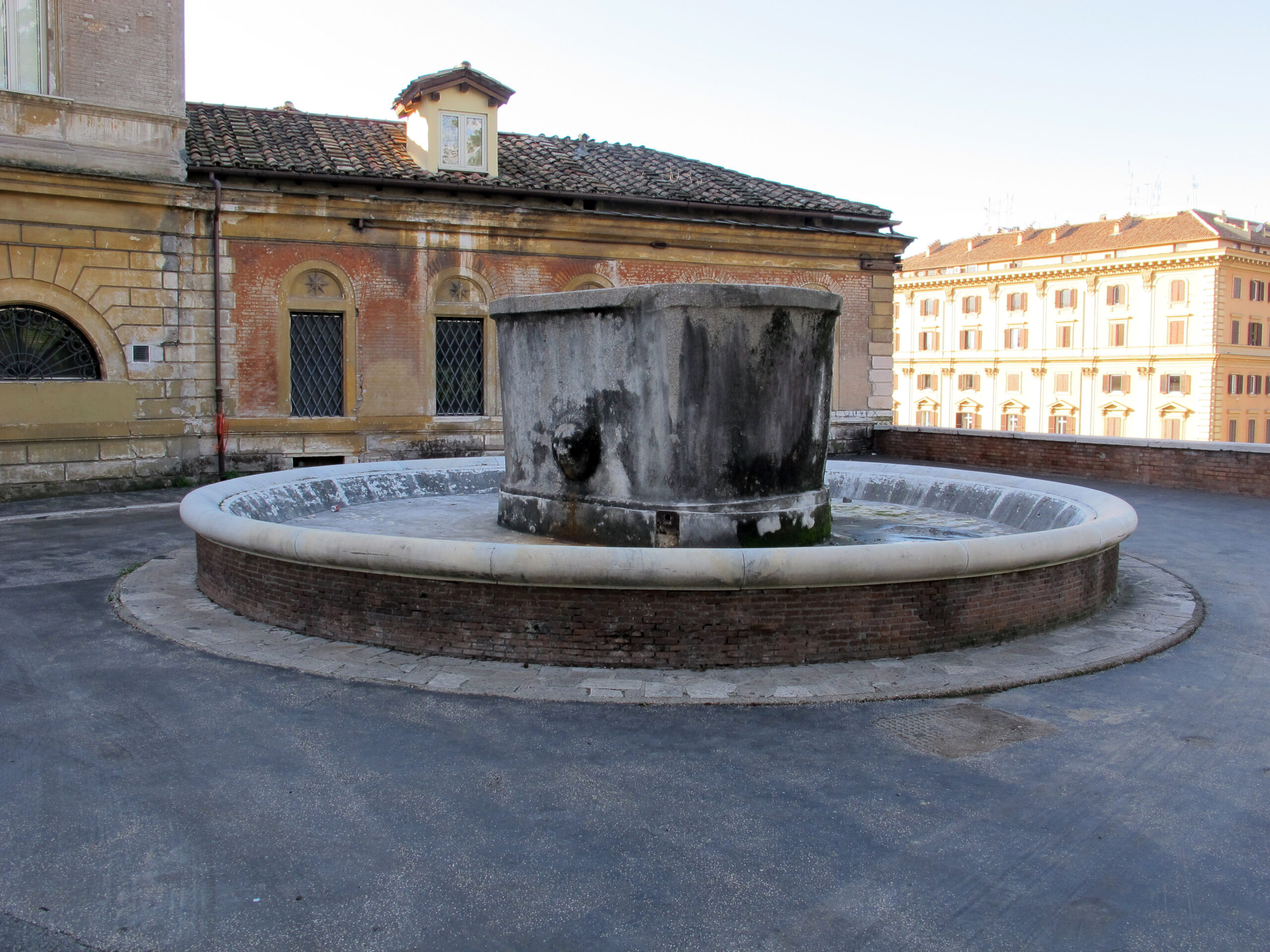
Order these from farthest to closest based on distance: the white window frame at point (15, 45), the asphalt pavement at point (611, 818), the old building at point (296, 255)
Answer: the old building at point (296, 255) < the white window frame at point (15, 45) < the asphalt pavement at point (611, 818)

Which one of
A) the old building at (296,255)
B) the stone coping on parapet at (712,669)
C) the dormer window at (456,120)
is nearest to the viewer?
the stone coping on parapet at (712,669)

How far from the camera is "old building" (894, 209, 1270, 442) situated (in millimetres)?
50406

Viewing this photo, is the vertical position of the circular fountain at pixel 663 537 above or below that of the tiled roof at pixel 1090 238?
below

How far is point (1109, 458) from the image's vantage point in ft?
52.4

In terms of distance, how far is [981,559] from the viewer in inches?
237

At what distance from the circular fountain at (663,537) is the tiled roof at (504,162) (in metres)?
9.65

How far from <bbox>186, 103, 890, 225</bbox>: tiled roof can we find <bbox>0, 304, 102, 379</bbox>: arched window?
10.7 ft

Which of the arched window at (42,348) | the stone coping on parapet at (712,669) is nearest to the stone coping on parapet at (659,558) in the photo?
the stone coping on parapet at (712,669)

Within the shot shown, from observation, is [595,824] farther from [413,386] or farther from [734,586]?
[413,386]

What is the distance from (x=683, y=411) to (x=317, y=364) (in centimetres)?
1234

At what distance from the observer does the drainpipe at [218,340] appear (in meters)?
16.4

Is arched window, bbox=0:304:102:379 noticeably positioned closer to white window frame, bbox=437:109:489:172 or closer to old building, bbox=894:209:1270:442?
white window frame, bbox=437:109:489:172

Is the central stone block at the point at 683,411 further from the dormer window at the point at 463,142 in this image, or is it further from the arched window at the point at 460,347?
the dormer window at the point at 463,142

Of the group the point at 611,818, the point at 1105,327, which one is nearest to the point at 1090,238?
the point at 1105,327
